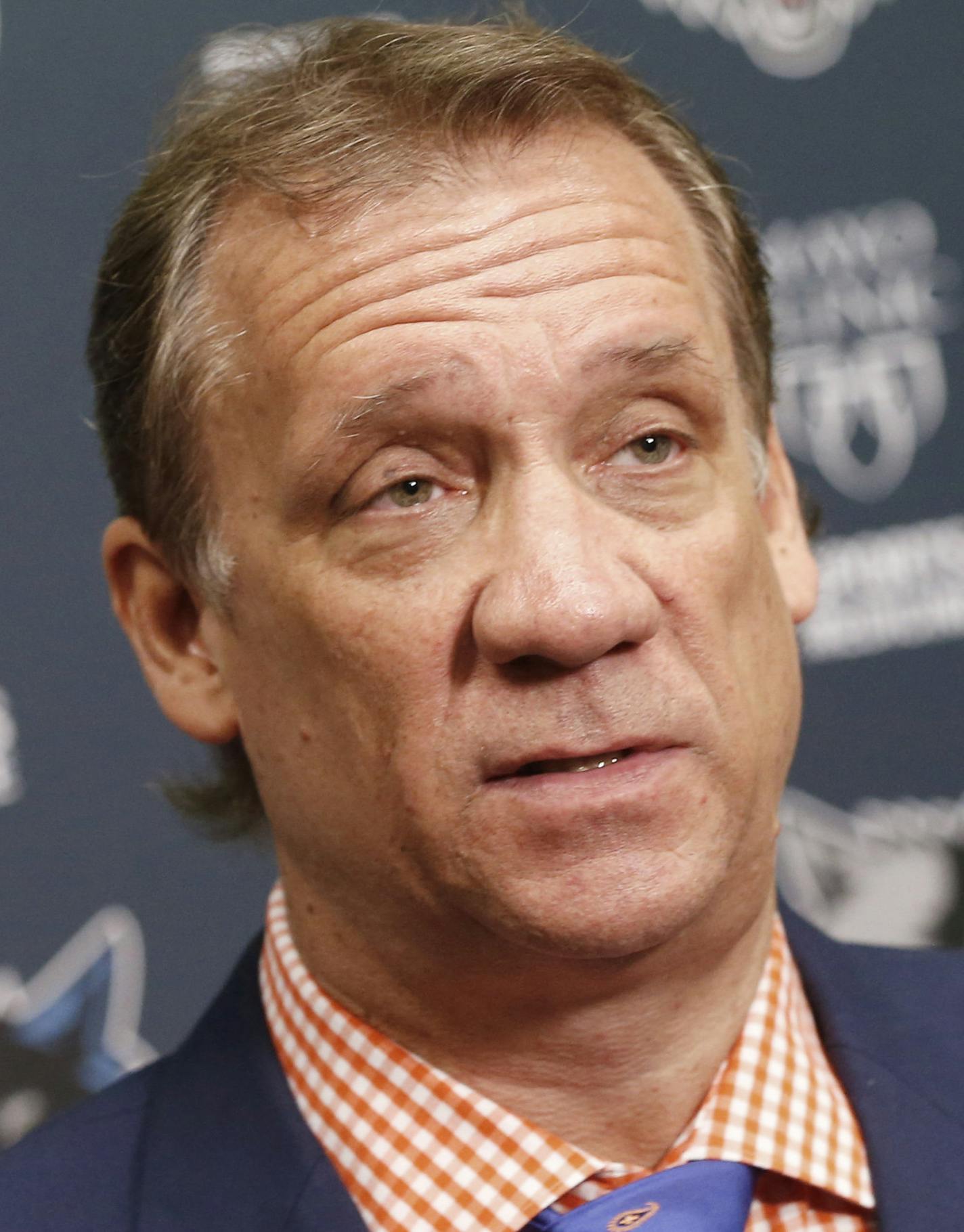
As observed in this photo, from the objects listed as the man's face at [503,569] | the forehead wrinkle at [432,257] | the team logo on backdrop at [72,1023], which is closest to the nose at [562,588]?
the man's face at [503,569]

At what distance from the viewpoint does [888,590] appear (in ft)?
8.61

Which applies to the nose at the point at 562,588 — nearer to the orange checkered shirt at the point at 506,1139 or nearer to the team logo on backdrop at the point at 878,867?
the orange checkered shirt at the point at 506,1139

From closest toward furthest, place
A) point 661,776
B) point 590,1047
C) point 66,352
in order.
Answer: point 661,776, point 590,1047, point 66,352

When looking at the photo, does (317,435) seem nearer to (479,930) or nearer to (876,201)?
(479,930)

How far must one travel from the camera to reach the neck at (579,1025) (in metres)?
1.52

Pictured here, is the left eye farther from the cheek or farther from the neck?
the neck

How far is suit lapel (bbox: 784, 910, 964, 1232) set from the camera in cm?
153

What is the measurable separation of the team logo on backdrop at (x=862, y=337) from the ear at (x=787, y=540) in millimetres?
700

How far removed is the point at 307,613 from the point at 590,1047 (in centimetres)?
50

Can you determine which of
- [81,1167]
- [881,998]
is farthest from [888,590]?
[81,1167]

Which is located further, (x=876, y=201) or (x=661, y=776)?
(x=876, y=201)

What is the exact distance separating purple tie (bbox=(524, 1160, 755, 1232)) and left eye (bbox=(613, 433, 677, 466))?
671mm

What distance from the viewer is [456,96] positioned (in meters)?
1.59

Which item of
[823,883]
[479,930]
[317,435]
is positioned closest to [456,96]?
[317,435]
